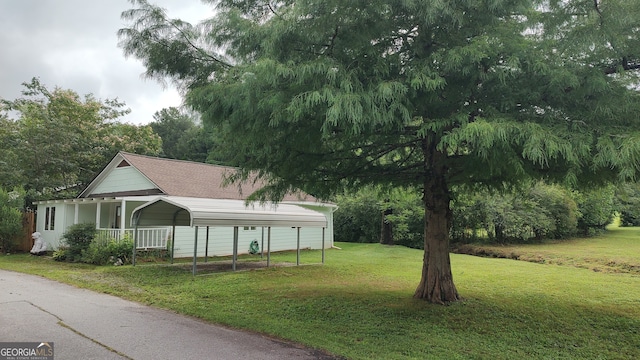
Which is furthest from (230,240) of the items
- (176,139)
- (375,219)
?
(176,139)

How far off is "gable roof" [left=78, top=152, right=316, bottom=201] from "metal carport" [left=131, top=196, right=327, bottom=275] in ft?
4.38

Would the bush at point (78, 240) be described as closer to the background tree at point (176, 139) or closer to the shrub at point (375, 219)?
the shrub at point (375, 219)

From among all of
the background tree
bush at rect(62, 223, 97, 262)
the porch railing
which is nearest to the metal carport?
the porch railing

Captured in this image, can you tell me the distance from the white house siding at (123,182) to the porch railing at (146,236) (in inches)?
70.6

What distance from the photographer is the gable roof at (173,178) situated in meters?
16.1

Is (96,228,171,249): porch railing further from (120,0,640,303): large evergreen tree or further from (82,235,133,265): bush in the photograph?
(120,0,640,303): large evergreen tree

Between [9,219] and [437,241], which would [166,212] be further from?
[437,241]

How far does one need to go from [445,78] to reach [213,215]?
26.3 feet

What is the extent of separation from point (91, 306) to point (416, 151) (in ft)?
22.8

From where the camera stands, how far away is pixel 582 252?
62.6ft

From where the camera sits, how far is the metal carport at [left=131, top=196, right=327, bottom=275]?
446 inches

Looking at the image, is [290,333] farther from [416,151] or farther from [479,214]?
[479,214]

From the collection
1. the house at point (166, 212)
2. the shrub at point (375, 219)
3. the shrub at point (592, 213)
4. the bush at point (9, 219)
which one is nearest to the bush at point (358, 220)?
the shrub at point (375, 219)

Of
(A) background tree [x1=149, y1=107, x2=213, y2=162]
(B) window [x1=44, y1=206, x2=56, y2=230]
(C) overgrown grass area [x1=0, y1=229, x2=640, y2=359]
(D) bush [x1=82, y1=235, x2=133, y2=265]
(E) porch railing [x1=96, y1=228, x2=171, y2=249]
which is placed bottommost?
(C) overgrown grass area [x1=0, y1=229, x2=640, y2=359]
